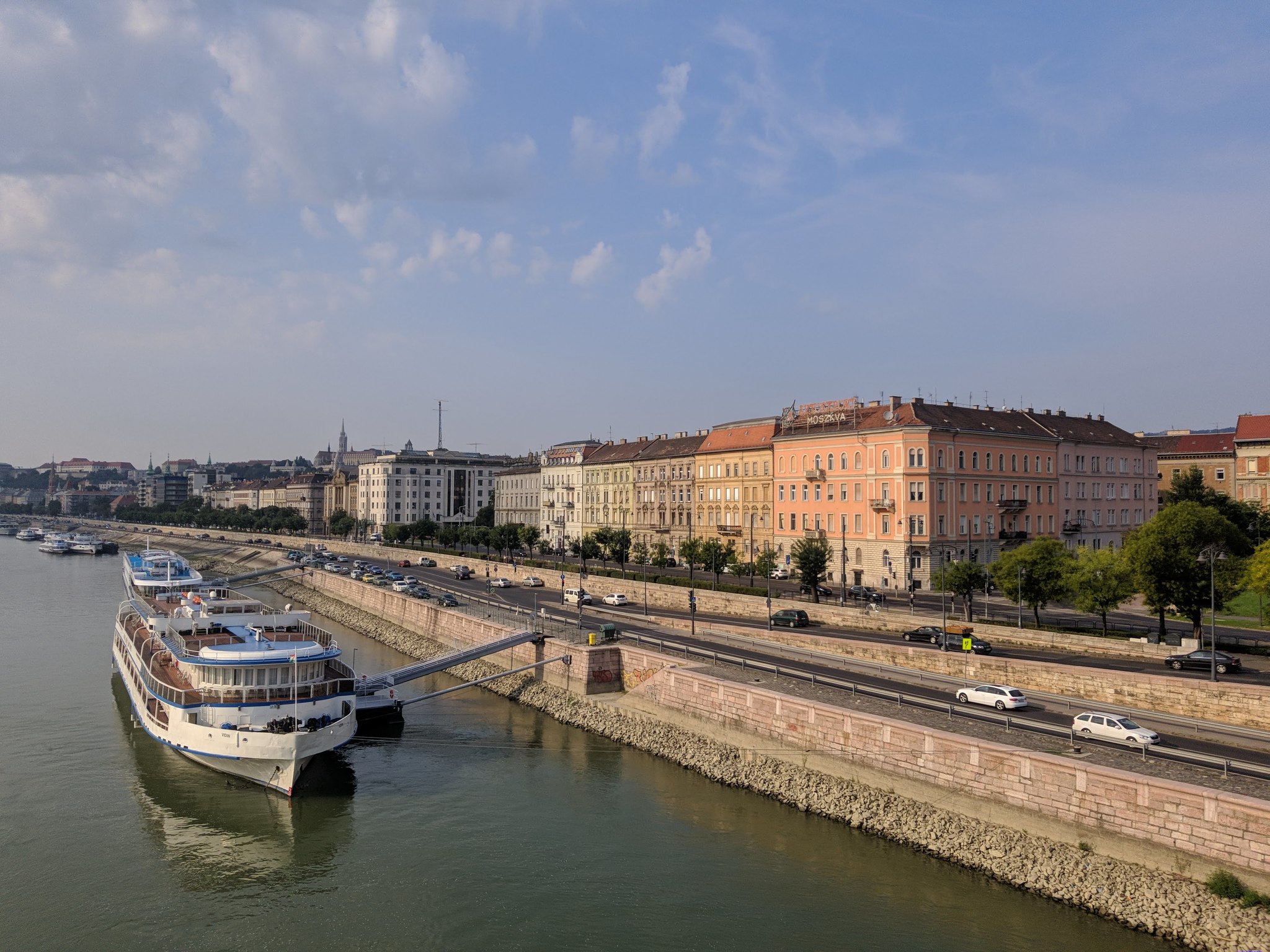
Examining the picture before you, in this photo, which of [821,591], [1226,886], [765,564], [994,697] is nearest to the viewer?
[1226,886]

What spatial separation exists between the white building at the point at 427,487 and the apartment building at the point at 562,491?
46.0 meters

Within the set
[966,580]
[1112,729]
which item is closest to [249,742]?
[1112,729]

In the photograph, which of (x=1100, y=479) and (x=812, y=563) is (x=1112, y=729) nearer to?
(x=812, y=563)

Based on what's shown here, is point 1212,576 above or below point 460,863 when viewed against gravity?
above

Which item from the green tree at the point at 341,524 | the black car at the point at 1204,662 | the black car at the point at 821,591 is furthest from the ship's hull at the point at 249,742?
the green tree at the point at 341,524

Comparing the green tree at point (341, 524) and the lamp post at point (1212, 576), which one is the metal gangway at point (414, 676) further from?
the green tree at point (341, 524)

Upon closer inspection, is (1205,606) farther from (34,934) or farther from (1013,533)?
(34,934)

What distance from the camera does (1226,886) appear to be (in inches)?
909

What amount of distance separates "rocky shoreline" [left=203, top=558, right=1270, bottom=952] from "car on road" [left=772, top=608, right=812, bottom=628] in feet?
56.1

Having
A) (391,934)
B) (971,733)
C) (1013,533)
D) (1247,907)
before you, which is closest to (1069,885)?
(1247,907)

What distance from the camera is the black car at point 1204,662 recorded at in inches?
1617

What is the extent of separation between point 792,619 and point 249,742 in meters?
34.5

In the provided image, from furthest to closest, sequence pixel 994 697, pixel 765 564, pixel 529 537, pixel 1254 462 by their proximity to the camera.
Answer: pixel 529 537 → pixel 1254 462 → pixel 765 564 → pixel 994 697

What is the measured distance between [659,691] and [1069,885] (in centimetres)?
2233
